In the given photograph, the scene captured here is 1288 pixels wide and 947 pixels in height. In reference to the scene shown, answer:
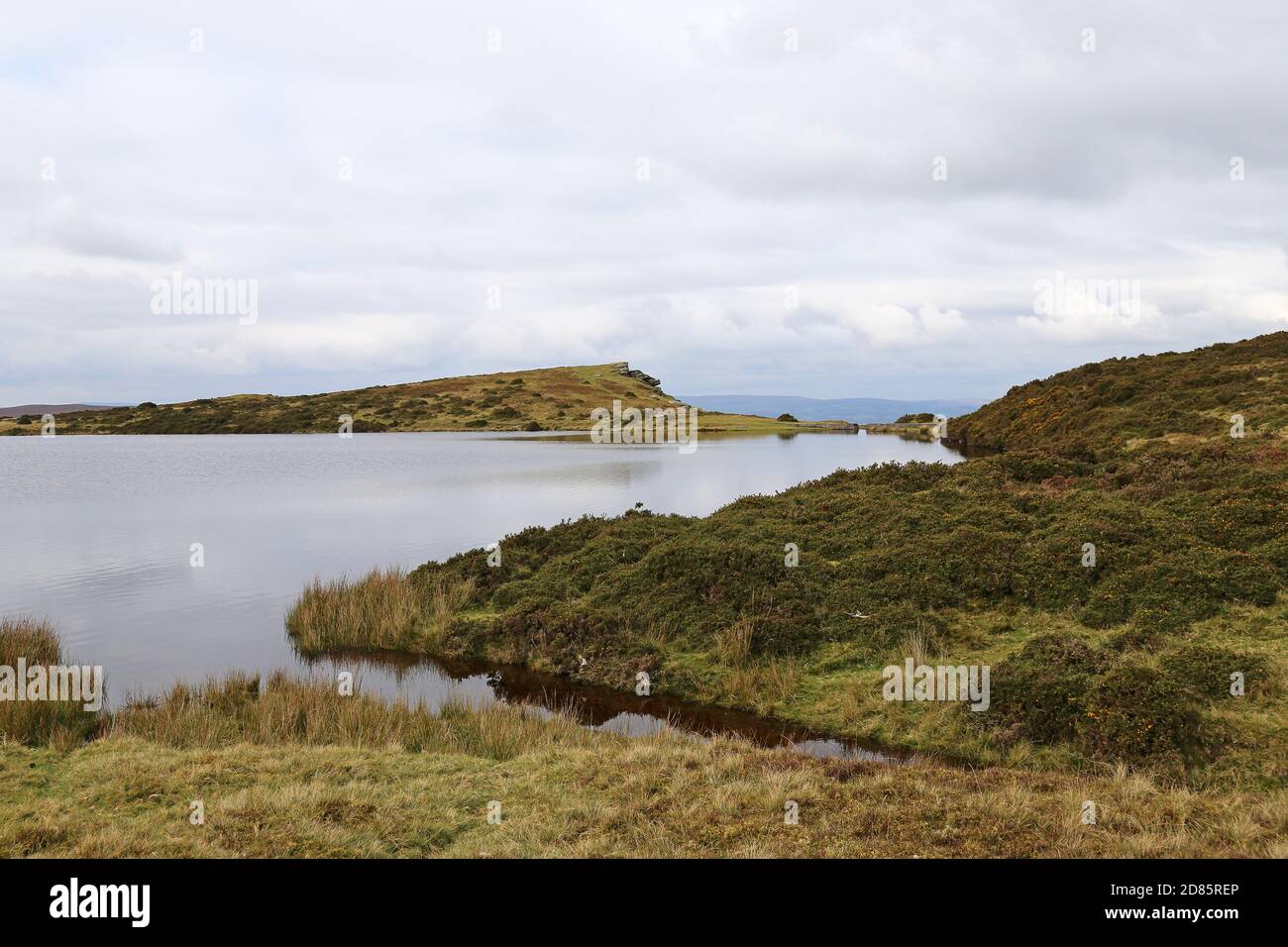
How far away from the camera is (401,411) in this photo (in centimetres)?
14188

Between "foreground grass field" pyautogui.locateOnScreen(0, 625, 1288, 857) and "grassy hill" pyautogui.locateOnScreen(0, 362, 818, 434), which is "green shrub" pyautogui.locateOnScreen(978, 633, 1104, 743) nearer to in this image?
"foreground grass field" pyautogui.locateOnScreen(0, 625, 1288, 857)

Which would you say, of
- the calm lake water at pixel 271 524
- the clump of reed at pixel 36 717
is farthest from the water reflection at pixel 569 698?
the clump of reed at pixel 36 717

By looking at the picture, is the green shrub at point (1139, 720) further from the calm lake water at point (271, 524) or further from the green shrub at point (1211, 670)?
the calm lake water at point (271, 524)

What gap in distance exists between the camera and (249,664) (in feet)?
65.2

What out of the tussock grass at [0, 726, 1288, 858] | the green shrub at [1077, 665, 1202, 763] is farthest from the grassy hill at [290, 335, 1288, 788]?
the tussock grass at [0, 726, 1288, 858]

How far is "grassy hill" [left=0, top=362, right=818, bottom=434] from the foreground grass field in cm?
11729

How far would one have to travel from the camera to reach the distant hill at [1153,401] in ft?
132

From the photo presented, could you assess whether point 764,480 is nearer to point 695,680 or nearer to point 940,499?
point 940,499

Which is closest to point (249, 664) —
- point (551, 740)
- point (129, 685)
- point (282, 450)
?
point (129, 685)

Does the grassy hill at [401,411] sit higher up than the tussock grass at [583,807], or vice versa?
the grassy hill at [401,411]

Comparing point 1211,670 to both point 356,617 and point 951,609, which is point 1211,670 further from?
point 356,617

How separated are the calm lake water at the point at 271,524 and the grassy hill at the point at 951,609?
5.87 ft

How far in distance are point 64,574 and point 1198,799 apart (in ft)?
111

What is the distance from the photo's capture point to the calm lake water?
1994 cm
